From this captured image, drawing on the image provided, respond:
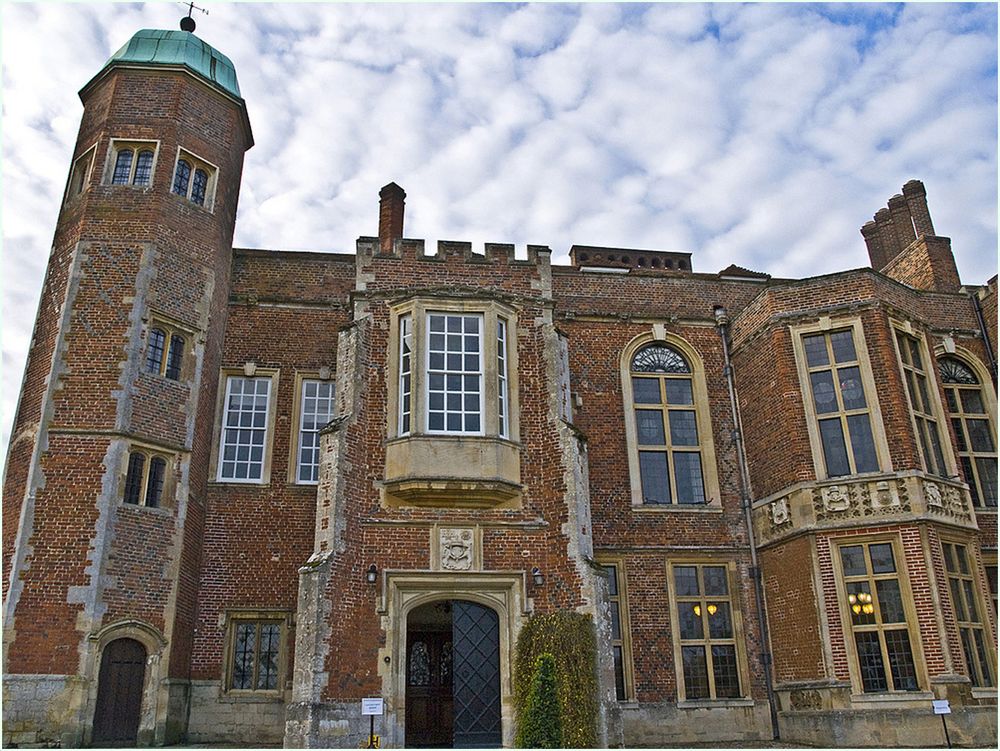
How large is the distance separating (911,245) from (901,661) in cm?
1156

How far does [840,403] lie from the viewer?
15.4 m

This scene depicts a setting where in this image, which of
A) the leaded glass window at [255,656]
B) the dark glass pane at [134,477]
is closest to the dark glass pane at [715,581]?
the leaded glass window at [255,656]

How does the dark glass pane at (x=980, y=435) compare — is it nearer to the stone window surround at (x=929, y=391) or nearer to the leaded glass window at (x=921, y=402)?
the stone window surround at (x=929, y=391)

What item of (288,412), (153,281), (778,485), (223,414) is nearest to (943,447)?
(778,485)

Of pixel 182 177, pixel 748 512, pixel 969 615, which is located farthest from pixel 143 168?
pixel 969 615

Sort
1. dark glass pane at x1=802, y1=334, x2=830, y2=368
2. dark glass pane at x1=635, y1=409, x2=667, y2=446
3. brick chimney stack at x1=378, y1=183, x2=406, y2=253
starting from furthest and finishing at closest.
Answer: brick chimney stack at x1=378, y1=183, x2=406, y2=253 → dark glass pane at x1=635, y1=409, x2=667, y2=446 → dark glass pane at x1=802, y1=334, x2=830, y2=368

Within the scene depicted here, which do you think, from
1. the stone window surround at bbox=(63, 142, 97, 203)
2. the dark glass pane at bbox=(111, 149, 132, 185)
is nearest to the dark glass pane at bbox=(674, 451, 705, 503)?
the dark glass pane at bbox=(111, 149, 132, 185)

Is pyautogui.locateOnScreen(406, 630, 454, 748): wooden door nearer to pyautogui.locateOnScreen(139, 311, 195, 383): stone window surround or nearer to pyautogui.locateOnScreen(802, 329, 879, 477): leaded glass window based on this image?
pyautogui.locateOnScreen(139, 311, 195, 383): stone window surround

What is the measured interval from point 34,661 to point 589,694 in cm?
857

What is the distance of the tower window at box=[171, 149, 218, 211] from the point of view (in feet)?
55.9

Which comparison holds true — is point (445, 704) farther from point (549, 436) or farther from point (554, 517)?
point (549, 436)

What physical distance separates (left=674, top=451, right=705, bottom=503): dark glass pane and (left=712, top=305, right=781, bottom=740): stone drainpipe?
0.82 m

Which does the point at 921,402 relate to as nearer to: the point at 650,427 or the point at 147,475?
the point at 650,427

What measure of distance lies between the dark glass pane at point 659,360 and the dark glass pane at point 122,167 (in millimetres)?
11344
